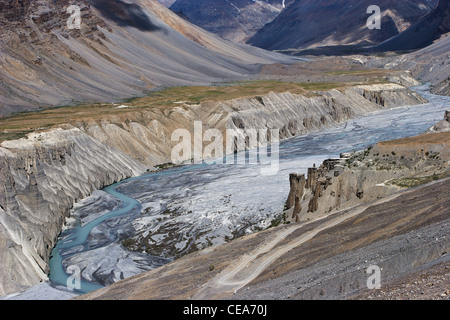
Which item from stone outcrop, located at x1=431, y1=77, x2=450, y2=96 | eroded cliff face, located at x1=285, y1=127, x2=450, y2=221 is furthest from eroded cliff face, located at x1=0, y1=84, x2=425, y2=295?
Result: stone outcrop, located at x1=431, y1=77, x2=450, y2=96

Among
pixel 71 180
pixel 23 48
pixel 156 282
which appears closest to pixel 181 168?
pixel 71 180

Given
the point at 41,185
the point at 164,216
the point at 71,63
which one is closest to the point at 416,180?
the point at 164,216

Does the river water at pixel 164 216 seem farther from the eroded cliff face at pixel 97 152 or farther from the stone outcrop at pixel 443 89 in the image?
the stone outcrop at pixel 443 89

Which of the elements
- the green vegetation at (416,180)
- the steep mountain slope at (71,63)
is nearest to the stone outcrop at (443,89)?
the steep mountain slope at (71,63)

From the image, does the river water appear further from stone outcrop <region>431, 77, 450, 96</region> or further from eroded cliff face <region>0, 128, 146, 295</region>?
stone outcrop <region>431, 77, 450, 96</region>

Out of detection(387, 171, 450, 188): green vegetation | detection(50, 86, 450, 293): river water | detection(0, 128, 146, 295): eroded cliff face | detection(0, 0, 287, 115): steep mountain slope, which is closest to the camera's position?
detection(387, 171, 450, 188): green vegetation

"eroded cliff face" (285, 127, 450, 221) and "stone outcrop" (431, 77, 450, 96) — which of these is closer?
"eroded cliff face" (285, 127, 450, 221)
